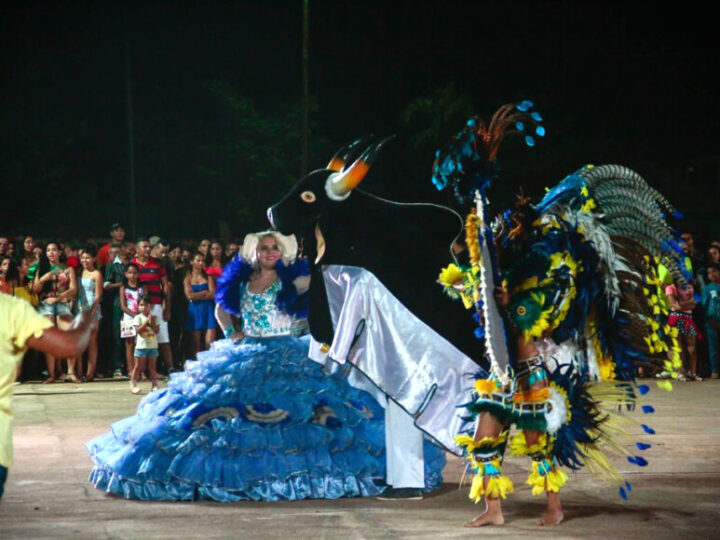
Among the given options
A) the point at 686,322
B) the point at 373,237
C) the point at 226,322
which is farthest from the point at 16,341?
the point at 686,322

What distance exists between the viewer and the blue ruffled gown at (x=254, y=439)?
803cm

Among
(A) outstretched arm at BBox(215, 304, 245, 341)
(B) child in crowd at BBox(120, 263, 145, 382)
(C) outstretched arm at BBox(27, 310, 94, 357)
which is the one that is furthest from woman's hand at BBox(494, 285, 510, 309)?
(B) child in crowd at BBox(120, 263, 145, 382)

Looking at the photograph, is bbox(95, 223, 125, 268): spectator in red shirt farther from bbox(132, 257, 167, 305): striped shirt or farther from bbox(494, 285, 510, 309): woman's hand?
bbox(494, 285, 510, 309): woman's hand

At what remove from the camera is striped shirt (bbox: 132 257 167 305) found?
1597 centimetres

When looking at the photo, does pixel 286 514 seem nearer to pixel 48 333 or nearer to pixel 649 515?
pixel 649 515

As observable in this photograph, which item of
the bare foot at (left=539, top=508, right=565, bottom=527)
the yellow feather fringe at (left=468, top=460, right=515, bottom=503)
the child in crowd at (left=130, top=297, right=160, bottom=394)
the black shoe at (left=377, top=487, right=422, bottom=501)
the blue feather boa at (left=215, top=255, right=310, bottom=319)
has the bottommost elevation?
the bare foot at (left=539, top=508, right=565, bottom=527)

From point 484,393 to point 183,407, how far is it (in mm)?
2294

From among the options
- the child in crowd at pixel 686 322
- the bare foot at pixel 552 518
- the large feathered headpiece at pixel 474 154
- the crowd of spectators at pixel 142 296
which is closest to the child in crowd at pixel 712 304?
the crowd of spectators at pixel 142 296

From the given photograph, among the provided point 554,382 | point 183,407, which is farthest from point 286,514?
point 554,382

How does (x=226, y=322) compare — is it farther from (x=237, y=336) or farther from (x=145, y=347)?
(x=145, y=347)

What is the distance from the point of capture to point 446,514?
7613mm

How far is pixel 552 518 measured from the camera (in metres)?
7.26

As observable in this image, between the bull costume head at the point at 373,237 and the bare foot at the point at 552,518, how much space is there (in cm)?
127

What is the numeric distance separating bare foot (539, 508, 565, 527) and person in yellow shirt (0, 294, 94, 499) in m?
3.48
